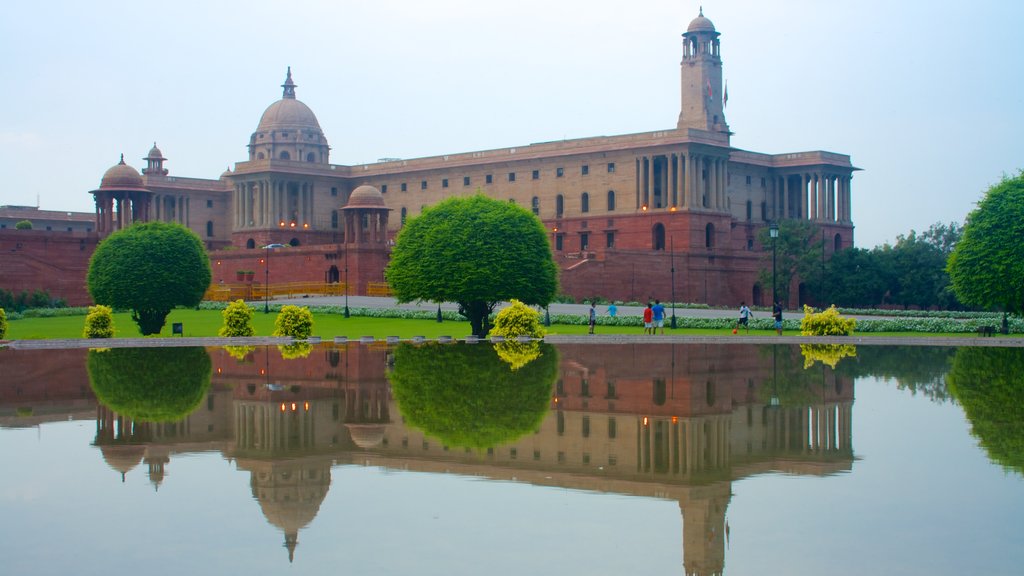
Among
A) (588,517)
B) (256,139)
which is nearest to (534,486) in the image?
(588,517)

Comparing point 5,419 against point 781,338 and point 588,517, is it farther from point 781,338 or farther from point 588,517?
point 781,338

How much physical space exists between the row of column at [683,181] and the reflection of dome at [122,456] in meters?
74.7

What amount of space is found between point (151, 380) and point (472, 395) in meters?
8.20

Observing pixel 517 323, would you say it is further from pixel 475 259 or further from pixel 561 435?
pixel 561 435

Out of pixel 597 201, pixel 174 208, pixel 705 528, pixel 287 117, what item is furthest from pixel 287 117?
pixel 705 528

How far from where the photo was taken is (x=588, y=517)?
13.4 m

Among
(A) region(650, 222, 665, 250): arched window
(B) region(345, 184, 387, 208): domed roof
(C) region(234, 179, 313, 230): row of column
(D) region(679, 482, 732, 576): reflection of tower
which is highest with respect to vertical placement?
(C) region(234, 179, 313, 230): row of column

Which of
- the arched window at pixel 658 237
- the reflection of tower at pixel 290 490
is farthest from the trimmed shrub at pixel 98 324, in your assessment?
the arched window at pixel 658 237

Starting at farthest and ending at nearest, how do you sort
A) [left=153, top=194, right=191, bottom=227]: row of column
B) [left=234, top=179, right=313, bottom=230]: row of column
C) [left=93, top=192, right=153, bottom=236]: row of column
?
[left=153, top=194, right=191, bottom=227]: row of column, [left=234, top=179, right=313, bottom=230]: row of column, [left=93, top=192, right=153, bottom=236]: row of column

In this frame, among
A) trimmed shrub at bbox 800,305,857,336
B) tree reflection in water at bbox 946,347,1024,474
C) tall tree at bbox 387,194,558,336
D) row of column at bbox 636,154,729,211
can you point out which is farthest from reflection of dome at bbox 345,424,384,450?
row of column at bbox 636,154,729,211

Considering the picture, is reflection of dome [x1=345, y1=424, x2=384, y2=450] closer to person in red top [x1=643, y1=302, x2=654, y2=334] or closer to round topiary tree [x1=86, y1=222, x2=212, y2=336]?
person in red top [x1=643, y1=302, x2=654, y2=334]

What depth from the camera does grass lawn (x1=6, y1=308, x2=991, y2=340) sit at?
2071 inches

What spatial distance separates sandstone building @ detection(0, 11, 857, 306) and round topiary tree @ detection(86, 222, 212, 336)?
73.3 ft

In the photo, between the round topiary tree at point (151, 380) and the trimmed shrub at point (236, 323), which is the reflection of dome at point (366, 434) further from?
the trimmed shrub at point (236, 323)
